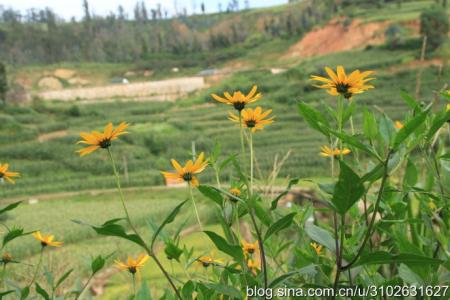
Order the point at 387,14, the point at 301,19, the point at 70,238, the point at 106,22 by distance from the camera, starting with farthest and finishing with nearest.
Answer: the point at 106,22 → the point at 301,19 → the point at 387,14 → the point at 70,238

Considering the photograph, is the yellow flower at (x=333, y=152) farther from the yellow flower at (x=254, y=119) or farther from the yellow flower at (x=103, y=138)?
the yellow flower at (x=103, y=138)

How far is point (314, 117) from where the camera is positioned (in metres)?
0.61

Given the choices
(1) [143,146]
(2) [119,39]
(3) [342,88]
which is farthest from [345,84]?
(2) [119,39]

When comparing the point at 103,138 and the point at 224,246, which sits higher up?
the point at 103,138

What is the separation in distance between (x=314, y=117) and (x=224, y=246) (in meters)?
0.20

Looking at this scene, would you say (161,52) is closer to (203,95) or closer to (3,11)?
(203,95)

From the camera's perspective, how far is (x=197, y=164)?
0.81m

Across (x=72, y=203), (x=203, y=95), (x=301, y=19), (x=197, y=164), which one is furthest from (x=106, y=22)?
(x=197, y=164)

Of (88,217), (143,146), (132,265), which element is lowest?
(143,146)

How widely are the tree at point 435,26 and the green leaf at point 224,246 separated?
29345 mm

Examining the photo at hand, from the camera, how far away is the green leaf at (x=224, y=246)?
649 millimetres

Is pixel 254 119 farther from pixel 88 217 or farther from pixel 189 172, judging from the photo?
pixel 88 217

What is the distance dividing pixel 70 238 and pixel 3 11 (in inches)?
2969

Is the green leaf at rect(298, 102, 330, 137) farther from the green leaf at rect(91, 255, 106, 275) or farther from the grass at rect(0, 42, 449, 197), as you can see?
the grass at rect(0, 42, 449, 197)
